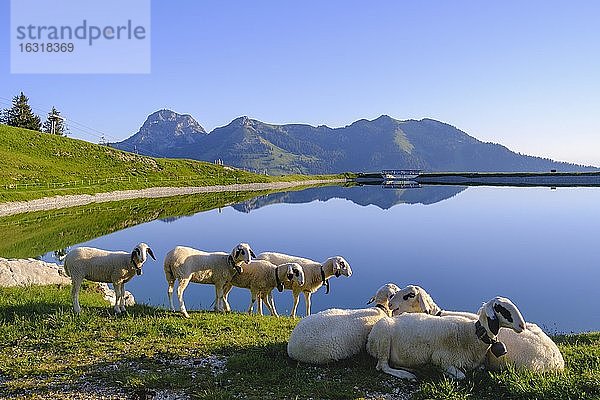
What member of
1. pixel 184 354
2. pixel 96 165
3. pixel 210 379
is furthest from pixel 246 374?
pixel 96 165

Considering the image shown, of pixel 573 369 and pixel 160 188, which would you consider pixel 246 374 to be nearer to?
pixel 573 369

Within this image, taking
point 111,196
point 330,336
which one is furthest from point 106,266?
point 111,196

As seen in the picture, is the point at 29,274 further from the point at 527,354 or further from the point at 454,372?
the point at 527,354

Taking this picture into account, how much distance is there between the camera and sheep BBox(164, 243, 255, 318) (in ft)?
47.3

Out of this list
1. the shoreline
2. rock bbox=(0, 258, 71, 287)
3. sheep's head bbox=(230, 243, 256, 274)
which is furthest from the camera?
the shoreline

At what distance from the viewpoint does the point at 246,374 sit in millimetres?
8602

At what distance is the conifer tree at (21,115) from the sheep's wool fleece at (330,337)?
138 metres

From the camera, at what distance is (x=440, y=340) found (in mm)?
8664

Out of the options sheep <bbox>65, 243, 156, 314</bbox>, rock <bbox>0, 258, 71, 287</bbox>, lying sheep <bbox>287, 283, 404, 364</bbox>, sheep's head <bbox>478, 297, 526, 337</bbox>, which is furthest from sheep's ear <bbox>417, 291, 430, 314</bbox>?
rock <bbox>0, 258, 71, 287</bbox>

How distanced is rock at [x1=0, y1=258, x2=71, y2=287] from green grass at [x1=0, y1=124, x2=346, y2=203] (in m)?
42.1

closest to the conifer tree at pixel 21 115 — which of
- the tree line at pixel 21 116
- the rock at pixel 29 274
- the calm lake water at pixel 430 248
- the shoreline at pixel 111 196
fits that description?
the tree line at pixel 21 116

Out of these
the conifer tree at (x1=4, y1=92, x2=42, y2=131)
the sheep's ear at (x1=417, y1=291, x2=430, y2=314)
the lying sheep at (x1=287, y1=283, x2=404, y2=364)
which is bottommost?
the lying sheep at (x1=287, y1=283, x2=404, y2=364)

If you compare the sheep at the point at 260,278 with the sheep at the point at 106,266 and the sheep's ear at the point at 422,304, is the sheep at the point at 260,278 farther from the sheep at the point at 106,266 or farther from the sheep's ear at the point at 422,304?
the sheep's ear at the point at 422,304

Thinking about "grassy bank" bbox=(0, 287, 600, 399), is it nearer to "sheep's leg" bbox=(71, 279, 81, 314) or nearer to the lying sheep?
the lying sheep
